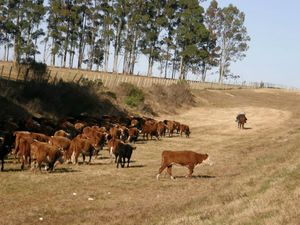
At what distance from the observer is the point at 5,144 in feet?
64.0

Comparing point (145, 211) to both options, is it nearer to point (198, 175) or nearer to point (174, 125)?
point (198, 175)

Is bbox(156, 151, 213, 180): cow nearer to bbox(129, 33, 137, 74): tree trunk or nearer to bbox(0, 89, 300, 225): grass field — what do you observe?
bbox(0, 89, 300, 225): grass field

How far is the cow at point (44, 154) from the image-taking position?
58.5 ft

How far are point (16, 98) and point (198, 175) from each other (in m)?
22.1

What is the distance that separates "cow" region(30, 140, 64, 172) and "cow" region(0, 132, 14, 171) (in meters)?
1.05

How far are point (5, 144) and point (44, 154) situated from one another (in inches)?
99.4

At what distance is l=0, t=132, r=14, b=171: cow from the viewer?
18.2 m

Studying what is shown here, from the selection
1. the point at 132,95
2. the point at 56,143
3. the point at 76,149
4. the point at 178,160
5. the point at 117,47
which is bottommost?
the point at 76,149

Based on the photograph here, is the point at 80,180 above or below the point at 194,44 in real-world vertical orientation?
below

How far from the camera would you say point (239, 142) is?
3312cm

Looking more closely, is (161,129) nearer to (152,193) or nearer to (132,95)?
(132,95)

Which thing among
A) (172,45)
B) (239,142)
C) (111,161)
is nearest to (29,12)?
(172,45)

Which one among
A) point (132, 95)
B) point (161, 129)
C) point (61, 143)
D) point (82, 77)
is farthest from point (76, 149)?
→ point (82, 77)

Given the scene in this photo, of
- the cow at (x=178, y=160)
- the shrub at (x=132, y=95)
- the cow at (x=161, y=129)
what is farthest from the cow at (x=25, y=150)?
the shrub at (x=132, y=95)
